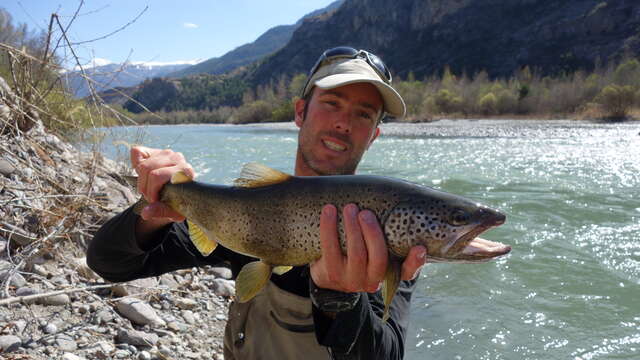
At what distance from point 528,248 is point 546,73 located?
11371cm

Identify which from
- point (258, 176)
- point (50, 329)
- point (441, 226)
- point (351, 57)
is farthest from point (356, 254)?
point (50, 329)

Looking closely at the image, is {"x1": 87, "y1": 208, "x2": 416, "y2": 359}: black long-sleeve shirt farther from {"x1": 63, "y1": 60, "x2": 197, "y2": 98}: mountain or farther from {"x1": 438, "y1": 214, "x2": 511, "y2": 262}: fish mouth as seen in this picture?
{"x1": 63, "y1": 60, "x2": 197, "y2": 98}: mountain

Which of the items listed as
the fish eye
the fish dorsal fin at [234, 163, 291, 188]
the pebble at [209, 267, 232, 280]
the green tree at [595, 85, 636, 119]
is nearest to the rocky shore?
the pebble at [209, 267, 232, 280]

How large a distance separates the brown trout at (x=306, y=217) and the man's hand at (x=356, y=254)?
0.05 meters

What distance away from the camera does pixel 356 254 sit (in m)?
2.04

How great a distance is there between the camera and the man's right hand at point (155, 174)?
2.45m

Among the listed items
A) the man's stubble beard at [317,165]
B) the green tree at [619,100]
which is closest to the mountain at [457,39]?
the green tree at [619,100]

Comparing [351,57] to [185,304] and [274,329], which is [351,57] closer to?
[274,329]

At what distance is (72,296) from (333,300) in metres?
3.06

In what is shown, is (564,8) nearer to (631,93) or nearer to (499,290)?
(631,93)

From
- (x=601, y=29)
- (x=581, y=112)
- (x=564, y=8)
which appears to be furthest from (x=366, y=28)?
(x=581, y=112)

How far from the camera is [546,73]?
347 feet

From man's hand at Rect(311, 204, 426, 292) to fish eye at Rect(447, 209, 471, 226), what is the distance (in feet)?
0.65

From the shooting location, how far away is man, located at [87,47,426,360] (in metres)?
2.08
